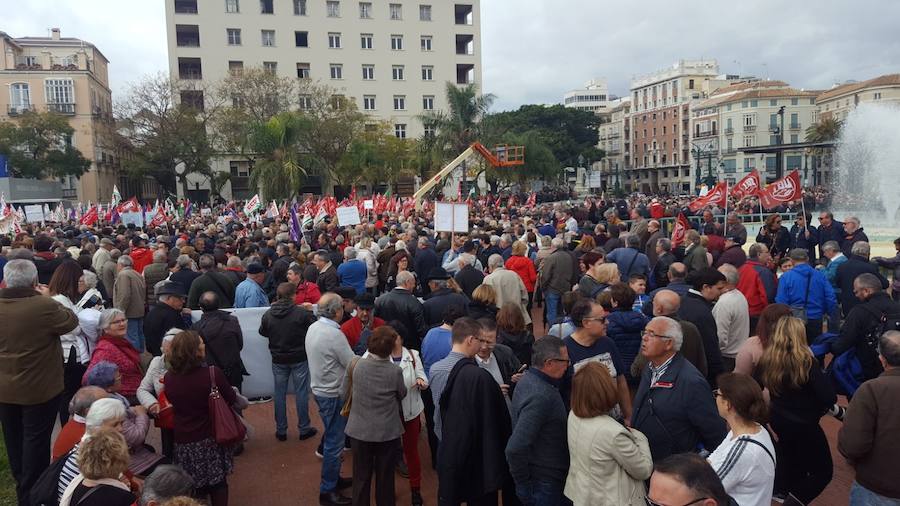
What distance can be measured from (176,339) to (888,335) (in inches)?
194

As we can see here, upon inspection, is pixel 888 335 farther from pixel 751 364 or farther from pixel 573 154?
pixel 573 154

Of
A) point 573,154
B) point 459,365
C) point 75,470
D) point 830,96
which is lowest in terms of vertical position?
point 75,470

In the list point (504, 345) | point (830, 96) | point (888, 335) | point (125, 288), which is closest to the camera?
point (888, 335)

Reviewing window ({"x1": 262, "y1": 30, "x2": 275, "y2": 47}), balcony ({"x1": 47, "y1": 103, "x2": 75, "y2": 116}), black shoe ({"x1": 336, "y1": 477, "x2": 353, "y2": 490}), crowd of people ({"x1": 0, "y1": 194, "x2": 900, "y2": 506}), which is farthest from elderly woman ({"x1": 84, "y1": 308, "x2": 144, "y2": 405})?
balcony ({"x1": 47, "y1": 103, "x2": 75, "y2": 116})

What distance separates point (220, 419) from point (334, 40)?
63.6 metres

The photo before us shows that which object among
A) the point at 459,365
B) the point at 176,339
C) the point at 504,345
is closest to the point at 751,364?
the point at 504,345

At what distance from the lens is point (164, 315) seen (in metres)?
6.93

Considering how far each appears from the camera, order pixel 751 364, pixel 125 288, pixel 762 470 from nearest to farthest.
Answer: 1. pixel 762 470
2. pixel 751 364
3. pixel 125 288

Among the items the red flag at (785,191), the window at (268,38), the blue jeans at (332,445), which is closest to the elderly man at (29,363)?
the blue jeans at (332,445)

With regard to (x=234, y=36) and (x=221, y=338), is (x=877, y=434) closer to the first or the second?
(x=221, y=338)

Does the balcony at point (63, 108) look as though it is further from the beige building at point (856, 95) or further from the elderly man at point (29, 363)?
the beige building at point (856, 95)

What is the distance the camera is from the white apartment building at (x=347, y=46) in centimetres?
6009

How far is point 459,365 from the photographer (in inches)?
187

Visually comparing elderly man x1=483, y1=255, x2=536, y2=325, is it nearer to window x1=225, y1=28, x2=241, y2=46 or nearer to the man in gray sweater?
the man in gray sweater
